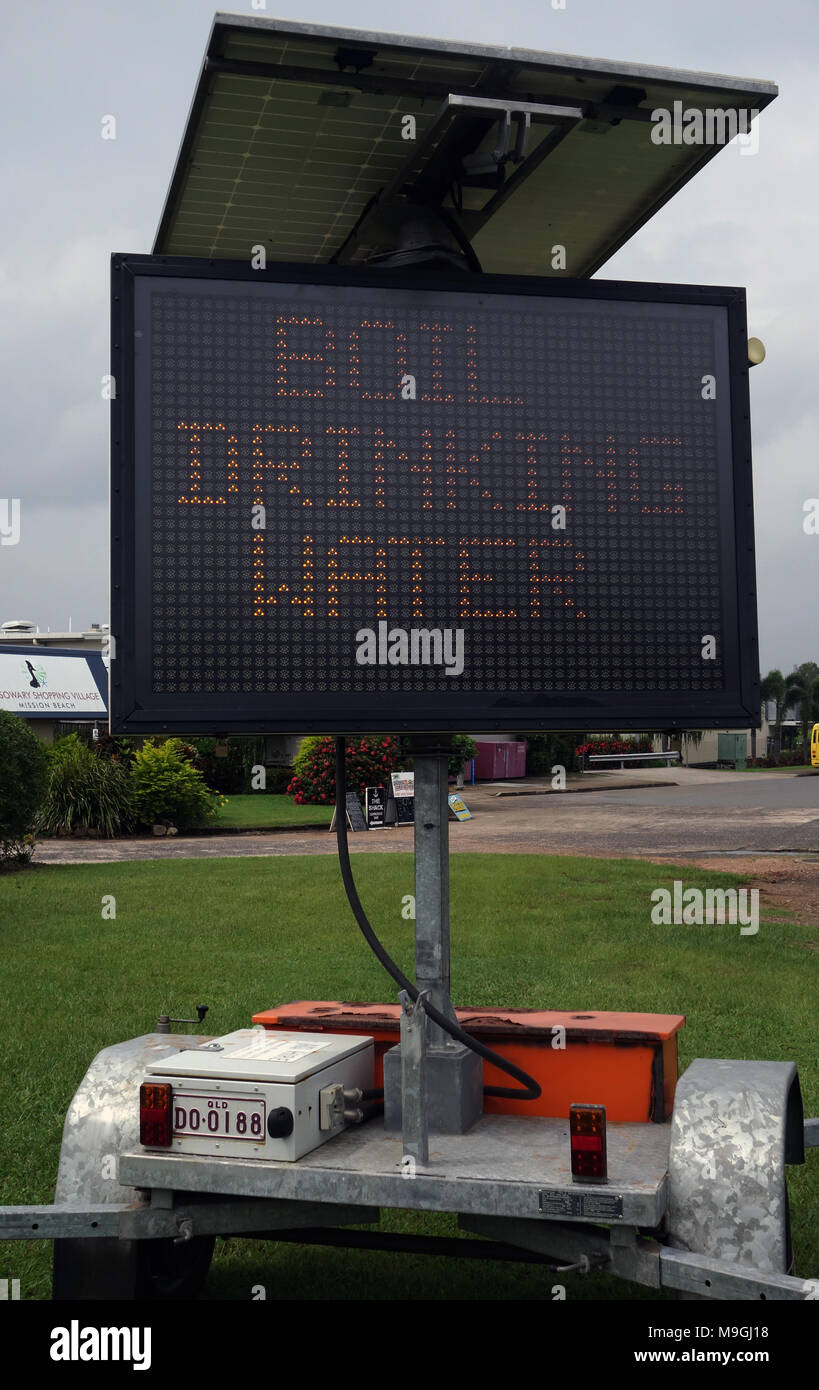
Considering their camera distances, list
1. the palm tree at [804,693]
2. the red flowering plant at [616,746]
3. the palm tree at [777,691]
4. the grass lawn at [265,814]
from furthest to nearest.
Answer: the palm tree at [804,693] → the palm tree at [777,691] → the red flowering plant at [616,746] → the grass lawn at [265,814]

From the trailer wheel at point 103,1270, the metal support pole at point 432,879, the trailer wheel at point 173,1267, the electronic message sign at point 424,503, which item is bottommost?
the trailer wheel at point 173,1267

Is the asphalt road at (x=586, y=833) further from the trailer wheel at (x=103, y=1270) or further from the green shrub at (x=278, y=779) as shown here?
the trailer wheel at (x=103, y=1270)

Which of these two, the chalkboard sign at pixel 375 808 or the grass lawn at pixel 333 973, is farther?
the chalkboard sign at pixel 375 808

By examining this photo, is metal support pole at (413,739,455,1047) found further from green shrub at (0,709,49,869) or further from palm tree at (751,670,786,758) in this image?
palm tree at (751,670,786,758)

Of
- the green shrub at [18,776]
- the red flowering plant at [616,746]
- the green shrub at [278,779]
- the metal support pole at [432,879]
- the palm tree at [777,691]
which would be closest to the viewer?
the metal support pole at [432,879]

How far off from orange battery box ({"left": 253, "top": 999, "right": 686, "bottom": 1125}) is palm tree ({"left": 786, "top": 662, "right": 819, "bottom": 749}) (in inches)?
3169

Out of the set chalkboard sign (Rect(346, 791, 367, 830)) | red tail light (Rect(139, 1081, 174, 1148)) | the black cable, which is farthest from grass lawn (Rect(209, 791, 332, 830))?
red tail light (Rect(139, 1081, 174, 1148))

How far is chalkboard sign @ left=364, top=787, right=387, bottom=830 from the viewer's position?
2544cm

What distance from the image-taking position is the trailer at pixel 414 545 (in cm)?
353

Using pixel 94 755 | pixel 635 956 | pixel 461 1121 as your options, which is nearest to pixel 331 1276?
pixel 461 1121

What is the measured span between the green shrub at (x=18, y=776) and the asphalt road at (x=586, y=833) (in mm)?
1854

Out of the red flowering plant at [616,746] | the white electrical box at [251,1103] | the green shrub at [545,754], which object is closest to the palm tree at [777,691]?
the red flowering plant at [616,746]

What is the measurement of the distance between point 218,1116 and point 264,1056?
0.28 metres

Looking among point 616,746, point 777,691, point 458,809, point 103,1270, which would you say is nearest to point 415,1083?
point 103,1270
